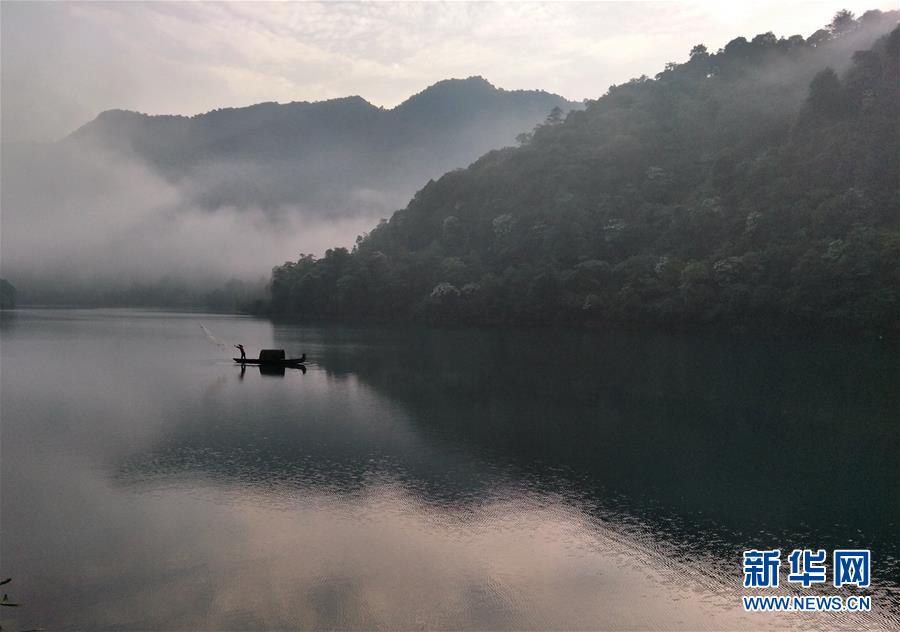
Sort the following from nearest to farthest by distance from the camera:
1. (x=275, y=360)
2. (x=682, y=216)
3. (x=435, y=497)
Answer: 1. (x=435, y=497)
2. (x=275, y=360)
3. (x=682, y=216)

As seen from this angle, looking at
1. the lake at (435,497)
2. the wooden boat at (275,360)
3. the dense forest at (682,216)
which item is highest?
the dense forest at (682,216)

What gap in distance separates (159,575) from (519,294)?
108 meters

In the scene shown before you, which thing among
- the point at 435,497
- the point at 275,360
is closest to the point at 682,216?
the point at 275,360

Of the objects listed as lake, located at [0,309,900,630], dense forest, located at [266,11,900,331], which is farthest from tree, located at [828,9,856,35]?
lake, located at [0,309,900,630]

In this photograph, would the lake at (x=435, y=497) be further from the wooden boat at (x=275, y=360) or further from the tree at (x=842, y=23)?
the tree at (x=842, y=23)

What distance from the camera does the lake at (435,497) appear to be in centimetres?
1819

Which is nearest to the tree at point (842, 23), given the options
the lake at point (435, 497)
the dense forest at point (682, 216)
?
the dense forest at point (682, 216)

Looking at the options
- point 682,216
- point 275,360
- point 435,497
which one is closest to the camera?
point 435,497

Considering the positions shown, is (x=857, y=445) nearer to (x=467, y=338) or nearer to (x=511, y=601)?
(x=511, y=601)

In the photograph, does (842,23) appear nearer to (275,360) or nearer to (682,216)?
(682,216)

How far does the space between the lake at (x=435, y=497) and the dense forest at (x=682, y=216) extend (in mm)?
44678

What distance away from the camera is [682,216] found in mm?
118125

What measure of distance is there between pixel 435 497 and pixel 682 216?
10426 cm

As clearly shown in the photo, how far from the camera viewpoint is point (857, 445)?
3522 cm
